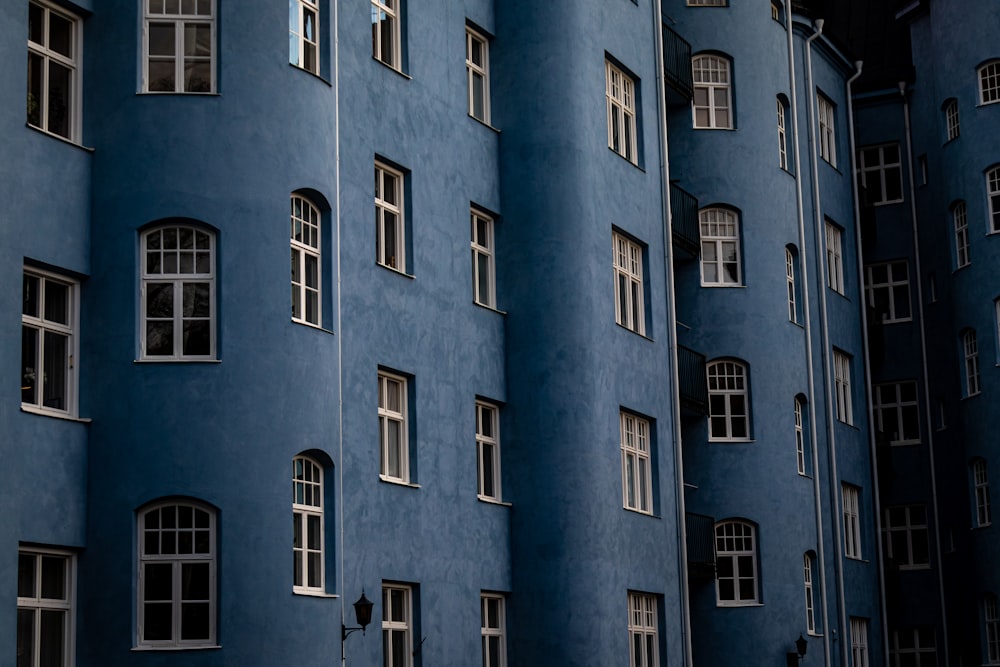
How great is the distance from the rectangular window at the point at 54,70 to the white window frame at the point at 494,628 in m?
11.8

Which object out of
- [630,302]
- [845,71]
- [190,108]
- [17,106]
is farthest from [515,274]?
[845,71]

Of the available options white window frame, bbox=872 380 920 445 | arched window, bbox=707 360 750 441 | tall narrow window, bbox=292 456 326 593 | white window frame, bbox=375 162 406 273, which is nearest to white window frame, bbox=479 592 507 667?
tall narrow window, bbox=292 456 326 593

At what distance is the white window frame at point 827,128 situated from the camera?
156 ft

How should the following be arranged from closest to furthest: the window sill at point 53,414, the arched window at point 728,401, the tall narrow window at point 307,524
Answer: the window sill at point 53,414 → the tall narrow window at point 307,524 → the arched window at point 728,401

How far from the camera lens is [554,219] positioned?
32.8 metres

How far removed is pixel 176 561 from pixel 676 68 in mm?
21083

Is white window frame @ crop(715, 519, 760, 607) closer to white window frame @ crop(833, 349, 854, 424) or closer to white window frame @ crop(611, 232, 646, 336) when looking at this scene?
white window frame @ crop(611, 232, 646, 336)

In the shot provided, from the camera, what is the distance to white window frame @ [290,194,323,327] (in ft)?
83.5

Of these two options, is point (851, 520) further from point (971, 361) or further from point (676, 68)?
Result: point (676, 68)

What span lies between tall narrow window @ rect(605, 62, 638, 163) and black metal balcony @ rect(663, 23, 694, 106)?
2.47m

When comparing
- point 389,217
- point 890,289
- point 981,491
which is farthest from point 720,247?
point 389,217

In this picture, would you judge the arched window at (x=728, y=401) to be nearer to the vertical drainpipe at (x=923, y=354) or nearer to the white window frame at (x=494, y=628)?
the vertical drainpipe at (x=923, y=354)

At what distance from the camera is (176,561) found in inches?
912

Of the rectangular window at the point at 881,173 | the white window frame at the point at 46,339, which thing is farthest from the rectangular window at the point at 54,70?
the rectangular window at the point at 881,173
